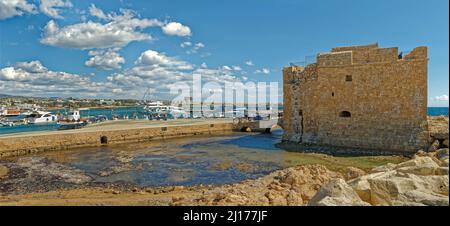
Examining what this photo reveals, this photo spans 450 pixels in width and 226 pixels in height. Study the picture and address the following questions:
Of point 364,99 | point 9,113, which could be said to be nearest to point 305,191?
point 364,99

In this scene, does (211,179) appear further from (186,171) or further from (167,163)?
(167,163)

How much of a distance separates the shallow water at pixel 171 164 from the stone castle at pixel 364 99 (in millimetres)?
1876

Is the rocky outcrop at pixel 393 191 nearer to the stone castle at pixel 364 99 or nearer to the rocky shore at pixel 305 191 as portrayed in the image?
the rocky shore at pixel 305 191

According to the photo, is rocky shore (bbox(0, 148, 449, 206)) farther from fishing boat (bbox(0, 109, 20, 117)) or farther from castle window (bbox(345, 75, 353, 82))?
fishing boat (bbox(0, 109, 20, 117))

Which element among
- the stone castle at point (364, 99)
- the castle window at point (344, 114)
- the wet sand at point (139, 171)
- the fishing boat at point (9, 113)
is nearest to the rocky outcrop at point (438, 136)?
the stone castle at point (364, 99)

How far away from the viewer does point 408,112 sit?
14.4 metres

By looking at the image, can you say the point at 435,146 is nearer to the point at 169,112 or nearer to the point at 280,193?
the point at 280,193

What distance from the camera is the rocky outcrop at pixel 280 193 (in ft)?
18.6

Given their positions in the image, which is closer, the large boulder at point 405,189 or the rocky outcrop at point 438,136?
the large boulder at point 405,189

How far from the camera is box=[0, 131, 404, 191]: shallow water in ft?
35.9
